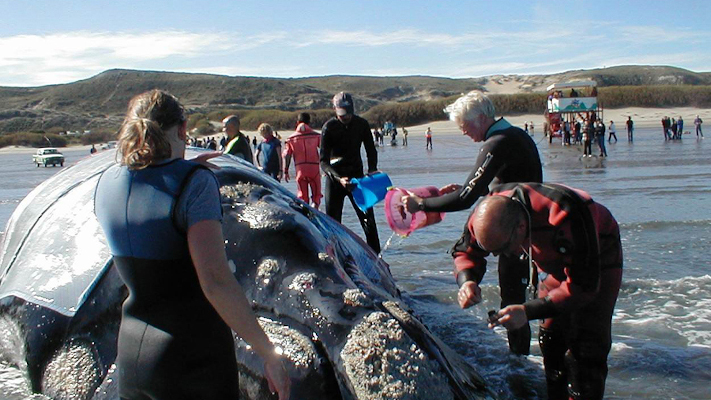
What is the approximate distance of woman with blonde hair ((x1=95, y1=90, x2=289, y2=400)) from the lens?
2283 mm

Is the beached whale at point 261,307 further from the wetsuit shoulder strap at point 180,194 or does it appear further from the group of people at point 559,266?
the wetsuit shoulder strap at point 180,194

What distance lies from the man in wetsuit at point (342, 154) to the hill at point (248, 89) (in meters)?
115

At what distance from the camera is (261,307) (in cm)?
346

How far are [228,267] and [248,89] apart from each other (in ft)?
476

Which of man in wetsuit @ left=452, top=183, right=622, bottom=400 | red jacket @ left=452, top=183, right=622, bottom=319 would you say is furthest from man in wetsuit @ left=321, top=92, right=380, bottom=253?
red jacket @ left=452, top=183, right=622, bottom=319

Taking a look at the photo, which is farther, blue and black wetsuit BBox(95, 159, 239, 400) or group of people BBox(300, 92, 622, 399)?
group of people BBox(300, 92, 622, 399)

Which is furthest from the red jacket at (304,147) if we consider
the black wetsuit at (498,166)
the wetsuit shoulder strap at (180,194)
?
the wetsuit shoulder strap at (180,194)

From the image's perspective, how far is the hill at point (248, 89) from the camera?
132 meters

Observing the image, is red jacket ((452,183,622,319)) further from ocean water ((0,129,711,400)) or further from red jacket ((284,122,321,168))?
red jacket ((284,122,321,168))

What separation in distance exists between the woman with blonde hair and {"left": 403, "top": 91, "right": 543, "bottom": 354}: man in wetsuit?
252 cm

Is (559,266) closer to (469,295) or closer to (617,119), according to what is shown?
(469,295)

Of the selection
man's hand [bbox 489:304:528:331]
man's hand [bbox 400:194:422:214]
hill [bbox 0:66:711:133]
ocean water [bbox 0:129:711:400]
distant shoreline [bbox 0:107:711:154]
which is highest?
hill [bbox 0:66:711:133]

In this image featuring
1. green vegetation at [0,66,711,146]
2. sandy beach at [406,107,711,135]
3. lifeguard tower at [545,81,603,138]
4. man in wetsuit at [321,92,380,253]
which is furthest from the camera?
green vegetation at [0,66,711,146]

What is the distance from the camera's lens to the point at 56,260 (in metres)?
4.33
